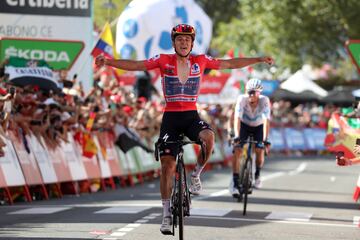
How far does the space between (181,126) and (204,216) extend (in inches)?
152

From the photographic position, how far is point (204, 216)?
16.6m

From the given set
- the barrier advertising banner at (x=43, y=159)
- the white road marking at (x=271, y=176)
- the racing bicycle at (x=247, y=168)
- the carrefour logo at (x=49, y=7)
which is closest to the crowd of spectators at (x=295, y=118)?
the white road marking at (x=271, y=176)

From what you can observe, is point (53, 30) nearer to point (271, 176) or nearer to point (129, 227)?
point (271, 176)

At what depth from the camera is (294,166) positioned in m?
37.4

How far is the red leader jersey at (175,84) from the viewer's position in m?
13.0

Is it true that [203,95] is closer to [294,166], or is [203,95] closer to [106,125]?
[294,166]

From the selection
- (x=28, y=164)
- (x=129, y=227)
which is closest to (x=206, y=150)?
(x=129, y=227)

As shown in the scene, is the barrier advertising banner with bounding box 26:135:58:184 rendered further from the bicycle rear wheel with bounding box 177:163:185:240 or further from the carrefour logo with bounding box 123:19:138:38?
the carrefour logo with bounding box 123:19:138:38

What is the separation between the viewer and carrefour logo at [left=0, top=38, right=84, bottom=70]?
82.8 feet

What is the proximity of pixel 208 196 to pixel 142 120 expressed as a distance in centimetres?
729

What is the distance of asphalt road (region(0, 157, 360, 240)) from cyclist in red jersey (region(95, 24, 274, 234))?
1.04 meters

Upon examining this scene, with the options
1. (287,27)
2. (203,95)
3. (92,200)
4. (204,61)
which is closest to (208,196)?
(92,200)

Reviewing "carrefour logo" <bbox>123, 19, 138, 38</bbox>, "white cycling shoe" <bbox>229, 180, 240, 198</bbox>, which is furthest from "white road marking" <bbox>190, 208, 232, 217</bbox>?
"carrefour logo" <bbox>123, 19, 138, 38</bbox>

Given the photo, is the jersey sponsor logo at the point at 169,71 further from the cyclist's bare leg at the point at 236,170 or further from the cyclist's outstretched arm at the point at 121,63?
the cyclist's bare leg at the point at 236,170
